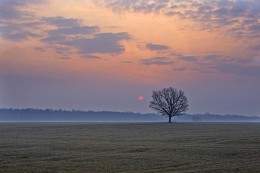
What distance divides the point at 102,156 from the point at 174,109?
97.9m

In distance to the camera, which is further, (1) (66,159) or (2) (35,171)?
(1) (66,159)

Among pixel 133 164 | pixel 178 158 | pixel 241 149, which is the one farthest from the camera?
pixel 241 149

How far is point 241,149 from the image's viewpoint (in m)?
40.7

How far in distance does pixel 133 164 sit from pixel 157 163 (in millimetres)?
1973

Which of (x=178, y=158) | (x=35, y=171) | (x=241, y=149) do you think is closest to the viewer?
(x=35, y=171)

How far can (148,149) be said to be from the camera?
42000mm

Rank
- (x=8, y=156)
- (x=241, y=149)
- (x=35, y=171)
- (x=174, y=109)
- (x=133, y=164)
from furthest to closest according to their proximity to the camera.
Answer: (x=174, y=109) → (x=241, y=149) → (x=8, y=156) → (x=133, y=164) → (x=35, y=171)

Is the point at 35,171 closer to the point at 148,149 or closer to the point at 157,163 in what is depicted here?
the point at 157,163

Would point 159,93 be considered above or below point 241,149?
above

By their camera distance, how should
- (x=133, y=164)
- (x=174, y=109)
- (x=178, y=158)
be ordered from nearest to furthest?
(x=133, y=164), (x=178, y=158), (x=174, y=109)

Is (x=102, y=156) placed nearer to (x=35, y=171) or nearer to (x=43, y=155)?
(x=43, y=155)

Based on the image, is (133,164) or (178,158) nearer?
(133,164)

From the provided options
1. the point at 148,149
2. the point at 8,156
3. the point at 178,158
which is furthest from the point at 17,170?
the point at 148,149

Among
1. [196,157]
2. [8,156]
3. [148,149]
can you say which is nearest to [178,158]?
[196,157]
